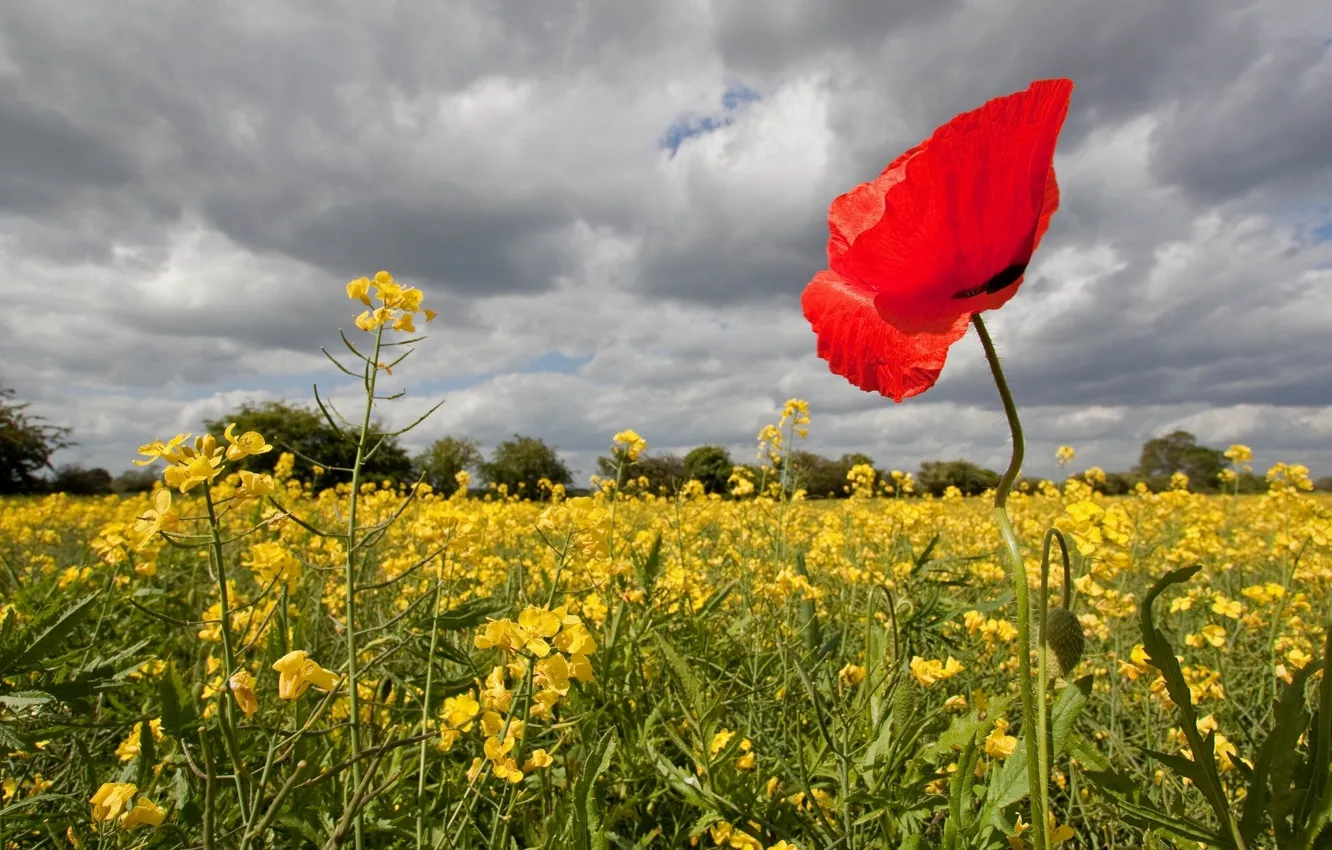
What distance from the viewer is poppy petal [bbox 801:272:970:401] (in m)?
0.80

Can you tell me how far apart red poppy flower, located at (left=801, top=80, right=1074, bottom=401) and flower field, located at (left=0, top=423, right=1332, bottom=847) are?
428 mm

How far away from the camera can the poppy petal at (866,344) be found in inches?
31.4

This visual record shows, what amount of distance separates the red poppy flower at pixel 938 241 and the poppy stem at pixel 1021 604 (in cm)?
7

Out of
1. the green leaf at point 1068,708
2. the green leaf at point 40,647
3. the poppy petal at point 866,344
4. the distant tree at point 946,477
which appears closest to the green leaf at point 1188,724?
the green leaf at point 1068,708

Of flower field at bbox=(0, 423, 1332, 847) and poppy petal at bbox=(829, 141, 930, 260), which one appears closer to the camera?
poppy petal at bbox=(829, 141, 930, 260)

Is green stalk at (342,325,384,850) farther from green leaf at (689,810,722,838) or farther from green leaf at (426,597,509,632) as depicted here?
green leaf at (689,810,722,838)

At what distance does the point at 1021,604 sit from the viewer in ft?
2.13

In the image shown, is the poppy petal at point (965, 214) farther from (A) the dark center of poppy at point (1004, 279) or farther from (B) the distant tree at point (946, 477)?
(B) the distant tree at point (946, 477)

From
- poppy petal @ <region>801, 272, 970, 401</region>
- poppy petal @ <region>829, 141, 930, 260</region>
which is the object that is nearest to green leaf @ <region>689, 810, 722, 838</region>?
poppy petal @ <region>801, 272, 970, 401</region>

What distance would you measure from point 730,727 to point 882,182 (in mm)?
1981

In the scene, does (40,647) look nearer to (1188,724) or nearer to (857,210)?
(857,210)

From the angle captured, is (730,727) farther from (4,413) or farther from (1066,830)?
(4,413)

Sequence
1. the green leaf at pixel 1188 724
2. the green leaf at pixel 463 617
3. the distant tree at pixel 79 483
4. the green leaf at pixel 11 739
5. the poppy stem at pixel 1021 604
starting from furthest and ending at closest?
1. the distant tree at pixel 79 483
2. the green leaf at pixel 463 617
3. the green leaf at pixel 11 739
4. the green leaf at pixel 1188 724
5. the poppy stem at pixel 1021 604

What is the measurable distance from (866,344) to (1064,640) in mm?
401
